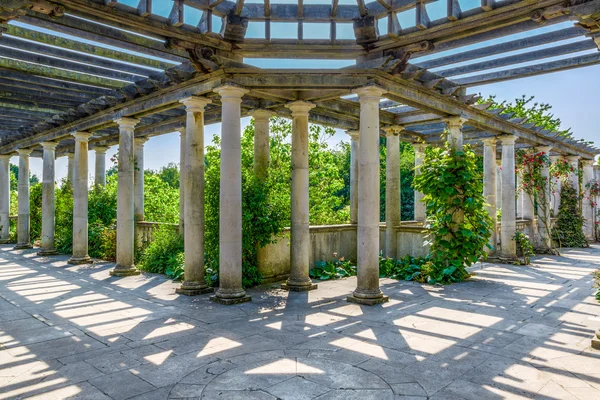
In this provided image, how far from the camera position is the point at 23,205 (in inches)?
701

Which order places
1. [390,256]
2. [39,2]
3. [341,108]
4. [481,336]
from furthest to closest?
[390,256] < [341,108] < [481,336] < [39,2]

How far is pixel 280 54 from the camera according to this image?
8469mm

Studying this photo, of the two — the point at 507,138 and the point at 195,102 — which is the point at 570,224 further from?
the point at 195,102

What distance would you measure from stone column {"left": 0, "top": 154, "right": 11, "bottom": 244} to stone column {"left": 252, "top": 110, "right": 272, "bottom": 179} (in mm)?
15215

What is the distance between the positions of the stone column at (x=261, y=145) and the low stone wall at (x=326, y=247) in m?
1.65

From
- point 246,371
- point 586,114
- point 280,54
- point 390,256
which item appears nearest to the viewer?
point 246,371

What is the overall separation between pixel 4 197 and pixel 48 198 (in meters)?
6.34

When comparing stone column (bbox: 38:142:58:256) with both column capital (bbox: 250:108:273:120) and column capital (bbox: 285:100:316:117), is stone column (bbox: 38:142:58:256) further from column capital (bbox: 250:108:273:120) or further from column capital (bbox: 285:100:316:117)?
column capital (bbox: 285:100:316:117)

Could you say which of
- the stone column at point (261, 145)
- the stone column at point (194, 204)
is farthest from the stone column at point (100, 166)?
the stone column at point (194, 204)

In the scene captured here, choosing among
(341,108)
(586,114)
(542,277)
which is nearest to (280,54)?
(341,108)

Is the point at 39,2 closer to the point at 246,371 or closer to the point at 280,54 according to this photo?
the point at 280,54

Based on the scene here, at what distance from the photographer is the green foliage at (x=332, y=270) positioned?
1115 cm

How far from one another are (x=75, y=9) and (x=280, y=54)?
365cm

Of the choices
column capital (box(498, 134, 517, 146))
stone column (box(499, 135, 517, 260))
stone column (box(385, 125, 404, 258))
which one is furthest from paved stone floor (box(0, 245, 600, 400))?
column capital (box(498, 134, 517, 146))
